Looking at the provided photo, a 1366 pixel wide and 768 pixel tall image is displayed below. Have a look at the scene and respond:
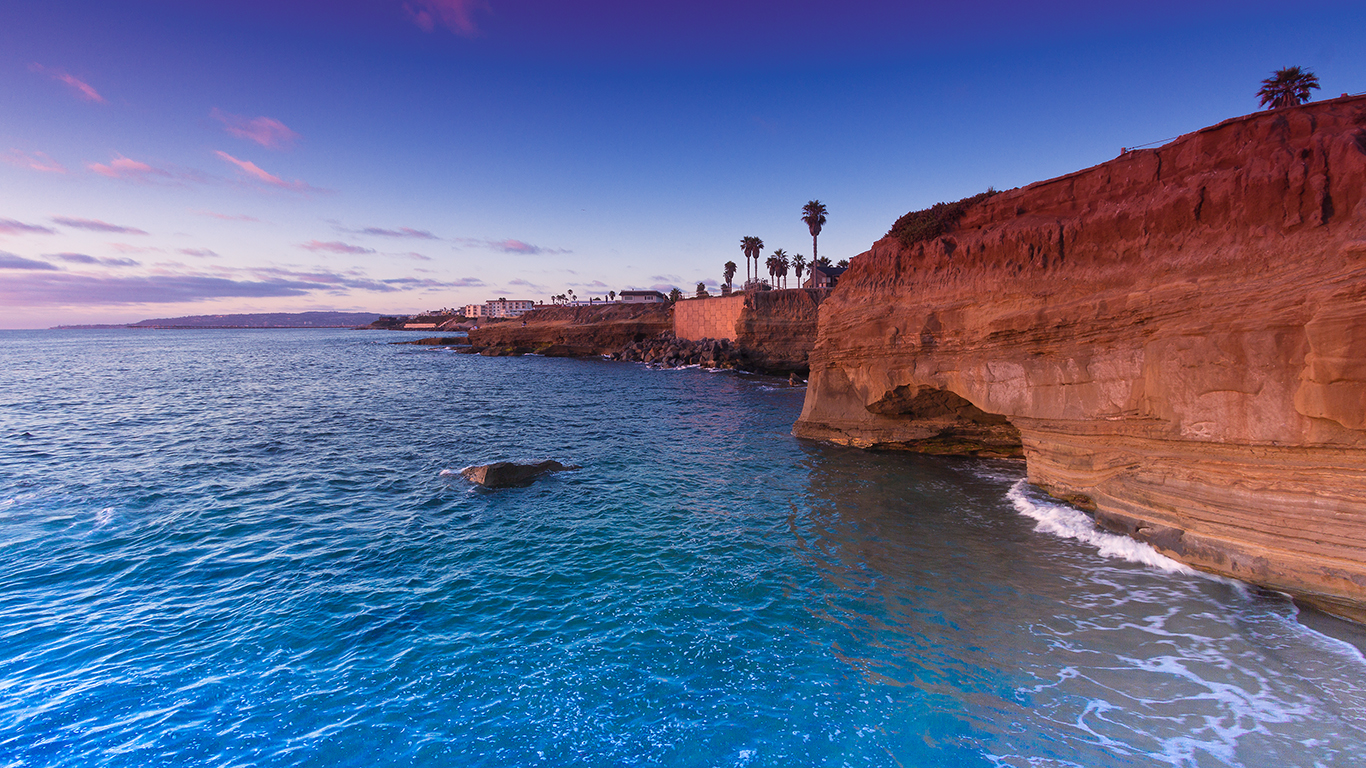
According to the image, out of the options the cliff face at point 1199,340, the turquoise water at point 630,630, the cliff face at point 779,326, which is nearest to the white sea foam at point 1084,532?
the turquoise water at point 630,630

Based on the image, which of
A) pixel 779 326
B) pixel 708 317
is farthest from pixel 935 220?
pixel 708 317

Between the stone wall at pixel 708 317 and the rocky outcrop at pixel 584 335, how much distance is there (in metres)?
7.49

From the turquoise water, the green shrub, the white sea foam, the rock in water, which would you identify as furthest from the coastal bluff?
the turquoise water

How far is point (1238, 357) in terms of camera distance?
398 inches

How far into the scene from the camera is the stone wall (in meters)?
67.4

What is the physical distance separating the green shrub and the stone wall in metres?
42.7

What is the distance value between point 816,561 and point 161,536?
16.2m

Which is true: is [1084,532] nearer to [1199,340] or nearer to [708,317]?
[1199,340]

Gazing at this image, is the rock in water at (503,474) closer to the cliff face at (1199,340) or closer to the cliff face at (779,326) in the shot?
the cliff face at (1199,340)

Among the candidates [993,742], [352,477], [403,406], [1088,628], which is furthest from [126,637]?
[403,406]

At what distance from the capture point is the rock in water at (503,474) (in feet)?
58.9

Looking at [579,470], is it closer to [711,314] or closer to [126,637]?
[126,637]

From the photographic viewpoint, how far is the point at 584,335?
287ft

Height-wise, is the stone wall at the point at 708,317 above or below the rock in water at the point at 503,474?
above
